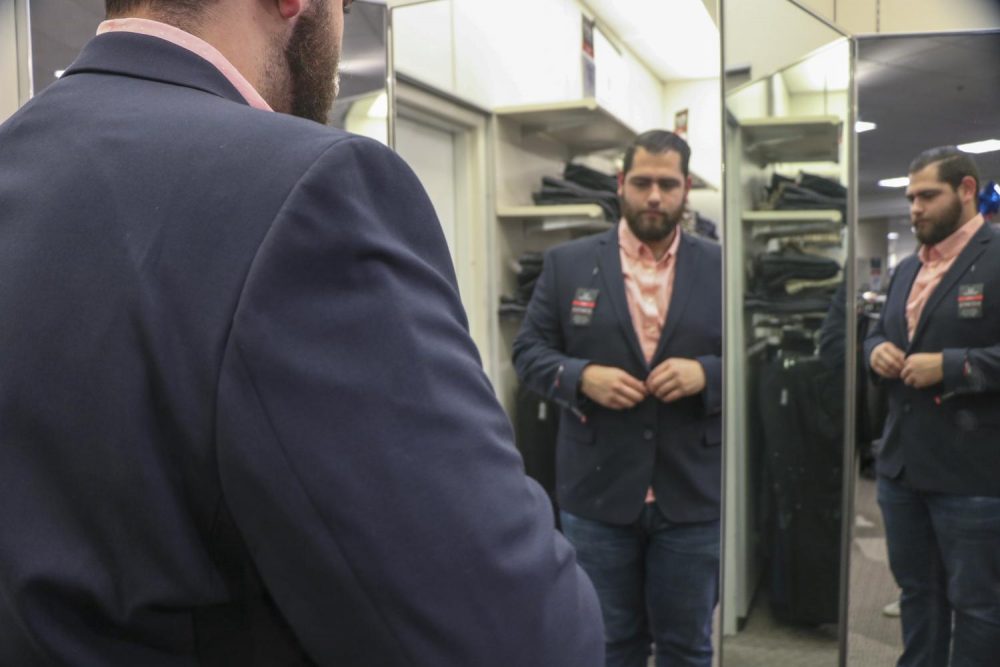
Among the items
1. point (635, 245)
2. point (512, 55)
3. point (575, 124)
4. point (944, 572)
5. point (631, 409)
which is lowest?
point (944, 572)

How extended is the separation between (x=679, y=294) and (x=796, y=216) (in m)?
0.36

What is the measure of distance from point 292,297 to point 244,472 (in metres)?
0.11

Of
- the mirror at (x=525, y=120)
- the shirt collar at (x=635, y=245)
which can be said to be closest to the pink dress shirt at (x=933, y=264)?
the shirt collar at (x=635, y=245)

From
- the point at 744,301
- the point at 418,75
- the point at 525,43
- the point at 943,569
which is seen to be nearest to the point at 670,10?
the point at 525,43

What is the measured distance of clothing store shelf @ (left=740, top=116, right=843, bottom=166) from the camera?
2121 mm

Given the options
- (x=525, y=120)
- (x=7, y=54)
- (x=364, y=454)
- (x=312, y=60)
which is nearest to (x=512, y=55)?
(x=525, y=120)

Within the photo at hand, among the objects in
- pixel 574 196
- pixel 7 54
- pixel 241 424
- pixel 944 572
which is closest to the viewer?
pixel 241 424

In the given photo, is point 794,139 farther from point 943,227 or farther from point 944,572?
point 944,572

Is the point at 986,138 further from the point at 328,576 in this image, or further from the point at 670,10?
the point at 328,576

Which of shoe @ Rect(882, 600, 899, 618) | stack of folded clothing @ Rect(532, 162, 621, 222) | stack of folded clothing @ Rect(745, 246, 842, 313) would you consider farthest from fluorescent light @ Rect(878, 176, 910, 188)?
stack of folded clothing @ Rect(532, 162, 621, 222)

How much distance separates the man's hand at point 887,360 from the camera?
1995 mm

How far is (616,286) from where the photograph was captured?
7.54 feet

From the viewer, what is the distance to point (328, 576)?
0.53 meters

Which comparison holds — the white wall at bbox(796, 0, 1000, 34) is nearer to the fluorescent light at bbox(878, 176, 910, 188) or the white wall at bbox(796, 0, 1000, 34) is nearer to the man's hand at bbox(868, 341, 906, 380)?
the fluorescent light at bbox(878, 176, 910, 188)
